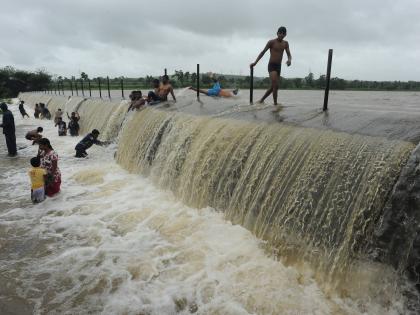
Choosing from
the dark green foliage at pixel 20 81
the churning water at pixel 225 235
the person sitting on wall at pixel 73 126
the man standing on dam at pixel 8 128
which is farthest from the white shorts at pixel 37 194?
the dark green foliage at pixel 20 81

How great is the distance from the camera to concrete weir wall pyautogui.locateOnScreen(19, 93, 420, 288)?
386cm

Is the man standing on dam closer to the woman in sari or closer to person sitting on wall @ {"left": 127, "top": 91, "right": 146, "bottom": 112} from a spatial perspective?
person sitting on wall @ {"left": 127, "top": 91, "right": 146, "bottom": 112}

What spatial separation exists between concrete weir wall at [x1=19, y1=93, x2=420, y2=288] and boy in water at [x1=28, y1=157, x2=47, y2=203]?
7.89 ft

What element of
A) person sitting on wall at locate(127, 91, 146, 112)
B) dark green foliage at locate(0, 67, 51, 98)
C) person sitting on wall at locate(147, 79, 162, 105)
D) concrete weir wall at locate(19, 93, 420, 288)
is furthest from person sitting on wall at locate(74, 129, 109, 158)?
dark green foliage at locate(0, 67, 51, 98)

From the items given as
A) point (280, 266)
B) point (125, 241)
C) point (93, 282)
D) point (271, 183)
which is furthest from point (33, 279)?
point (271, 183)

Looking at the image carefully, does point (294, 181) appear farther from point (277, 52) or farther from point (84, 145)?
point (84, 145)

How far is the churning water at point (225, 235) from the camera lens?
3963 millimetres

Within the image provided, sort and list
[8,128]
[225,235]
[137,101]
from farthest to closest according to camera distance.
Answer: [137,101] < [8,128] < [225,235]

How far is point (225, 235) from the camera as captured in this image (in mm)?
5496

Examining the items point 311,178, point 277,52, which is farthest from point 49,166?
A: point 277,52

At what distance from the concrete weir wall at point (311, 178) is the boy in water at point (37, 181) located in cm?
240

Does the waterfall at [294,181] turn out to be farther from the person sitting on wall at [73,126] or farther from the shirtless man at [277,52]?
the person sitting on wall at [73,126]

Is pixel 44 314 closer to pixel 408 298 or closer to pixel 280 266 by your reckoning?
pixel 280 266

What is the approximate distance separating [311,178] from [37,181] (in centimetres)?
523
